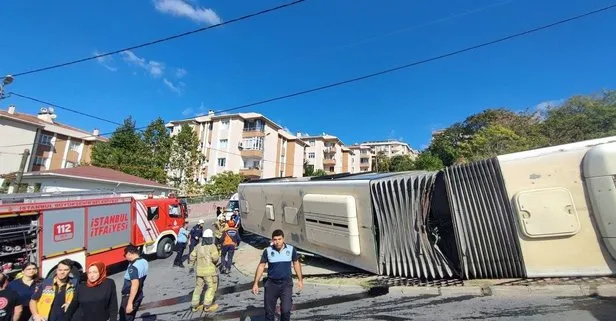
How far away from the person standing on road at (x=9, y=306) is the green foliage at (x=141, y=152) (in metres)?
32.2

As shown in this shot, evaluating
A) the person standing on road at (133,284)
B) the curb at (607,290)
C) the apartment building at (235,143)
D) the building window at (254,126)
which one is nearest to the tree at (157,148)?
the apartment building at (235,143)

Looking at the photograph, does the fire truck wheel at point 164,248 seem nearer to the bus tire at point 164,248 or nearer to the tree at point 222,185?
the bus tire at point 164,248

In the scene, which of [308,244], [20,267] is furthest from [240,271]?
[20,267]

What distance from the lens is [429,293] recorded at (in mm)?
7078

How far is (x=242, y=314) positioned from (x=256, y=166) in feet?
146

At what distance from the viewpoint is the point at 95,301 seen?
13.6ft

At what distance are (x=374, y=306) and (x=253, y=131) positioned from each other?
150 feet

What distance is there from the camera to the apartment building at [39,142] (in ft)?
122

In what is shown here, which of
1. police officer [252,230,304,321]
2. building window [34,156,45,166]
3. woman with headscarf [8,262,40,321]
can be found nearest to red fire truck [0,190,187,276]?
woman with headscarf [8,262,40,321]

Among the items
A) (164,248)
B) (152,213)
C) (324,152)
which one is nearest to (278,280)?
(152,213)

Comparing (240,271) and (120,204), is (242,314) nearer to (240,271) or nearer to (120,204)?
(240,271)

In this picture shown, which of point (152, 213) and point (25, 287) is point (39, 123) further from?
point (25, 287)

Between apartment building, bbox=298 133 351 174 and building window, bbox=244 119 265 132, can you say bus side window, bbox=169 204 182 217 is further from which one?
apartment building, bbox=298 133 351 174

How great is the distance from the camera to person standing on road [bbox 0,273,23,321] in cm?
459
